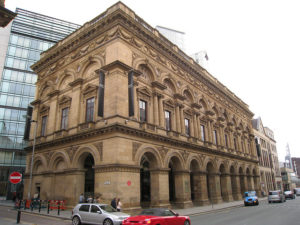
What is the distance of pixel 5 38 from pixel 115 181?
51195 millimetres

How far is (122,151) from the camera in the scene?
61.2 ft

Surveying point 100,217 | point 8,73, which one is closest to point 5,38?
point 8,73

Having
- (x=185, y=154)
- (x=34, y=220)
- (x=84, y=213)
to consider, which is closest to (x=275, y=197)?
(x=185, y=154)

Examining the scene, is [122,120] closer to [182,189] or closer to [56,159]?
[56,159]

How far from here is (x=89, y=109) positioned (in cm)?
2298


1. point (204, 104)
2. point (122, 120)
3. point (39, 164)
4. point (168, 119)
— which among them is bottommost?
point (39, 164)

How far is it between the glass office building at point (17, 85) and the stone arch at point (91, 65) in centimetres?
3121

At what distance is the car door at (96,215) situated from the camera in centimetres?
1337

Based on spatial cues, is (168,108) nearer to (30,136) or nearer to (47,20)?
(30,136)

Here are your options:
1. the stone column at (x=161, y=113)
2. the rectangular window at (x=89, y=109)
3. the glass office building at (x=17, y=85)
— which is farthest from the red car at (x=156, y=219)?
the glass office building at (x=17, y=85)

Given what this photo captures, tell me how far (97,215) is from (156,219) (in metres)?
4.48

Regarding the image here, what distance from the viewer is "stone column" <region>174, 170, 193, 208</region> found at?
24.2 meters

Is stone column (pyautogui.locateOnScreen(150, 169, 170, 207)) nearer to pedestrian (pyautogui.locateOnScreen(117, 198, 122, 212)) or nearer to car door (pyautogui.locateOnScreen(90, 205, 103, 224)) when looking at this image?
pedestrian (pyautogui.locateOnScreen(117, 198, 122, 212))

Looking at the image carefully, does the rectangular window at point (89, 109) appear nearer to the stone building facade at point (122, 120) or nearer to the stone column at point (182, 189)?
the stone building facade at point (122, 120)
